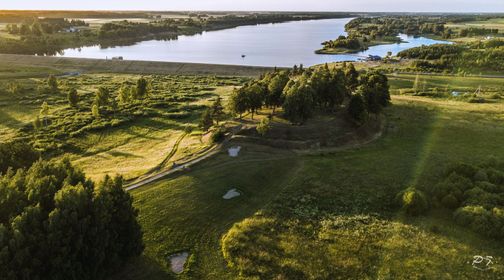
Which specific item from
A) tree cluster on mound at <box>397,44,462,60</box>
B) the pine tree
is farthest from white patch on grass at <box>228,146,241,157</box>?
tree cluster on mound at <box>397,44,462,60</box>

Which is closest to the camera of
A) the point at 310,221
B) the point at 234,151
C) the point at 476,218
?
the point at 476,218

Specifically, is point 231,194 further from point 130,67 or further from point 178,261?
point 130,67

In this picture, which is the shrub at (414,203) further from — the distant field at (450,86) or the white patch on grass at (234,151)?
the distant field at (450,86)

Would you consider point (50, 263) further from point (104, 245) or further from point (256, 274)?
point (256, 274)

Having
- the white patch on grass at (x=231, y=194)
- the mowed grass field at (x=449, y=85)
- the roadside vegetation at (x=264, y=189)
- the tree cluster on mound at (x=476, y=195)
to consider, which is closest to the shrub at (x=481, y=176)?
the tree cluster on mound at (x=476, y=195)

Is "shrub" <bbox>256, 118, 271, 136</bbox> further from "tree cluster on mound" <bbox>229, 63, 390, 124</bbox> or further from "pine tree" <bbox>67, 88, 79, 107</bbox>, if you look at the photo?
"pine tree" <bbox>67, 88, 79, 107</bbox>

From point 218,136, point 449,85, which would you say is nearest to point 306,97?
point 218,136
